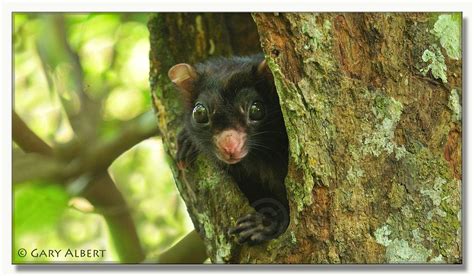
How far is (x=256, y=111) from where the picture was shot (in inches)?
114

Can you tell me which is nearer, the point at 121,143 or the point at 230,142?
the point at 230,142

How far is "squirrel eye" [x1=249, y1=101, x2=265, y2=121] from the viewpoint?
2.90 meters

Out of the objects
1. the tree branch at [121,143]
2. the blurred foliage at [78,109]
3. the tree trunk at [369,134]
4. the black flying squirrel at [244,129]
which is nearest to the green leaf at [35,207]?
the blurred foliage at [78,109]

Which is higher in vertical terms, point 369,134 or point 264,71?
point 264,71

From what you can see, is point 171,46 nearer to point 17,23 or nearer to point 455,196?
point 17,23

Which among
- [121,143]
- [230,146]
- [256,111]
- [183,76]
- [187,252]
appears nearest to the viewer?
[230,146]

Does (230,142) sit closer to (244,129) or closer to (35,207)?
(244,129)

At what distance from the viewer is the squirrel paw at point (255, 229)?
282cm

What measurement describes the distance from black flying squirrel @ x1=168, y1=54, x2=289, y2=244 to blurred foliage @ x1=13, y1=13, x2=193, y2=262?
406mm

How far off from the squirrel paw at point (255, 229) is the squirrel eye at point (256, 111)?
39cm
